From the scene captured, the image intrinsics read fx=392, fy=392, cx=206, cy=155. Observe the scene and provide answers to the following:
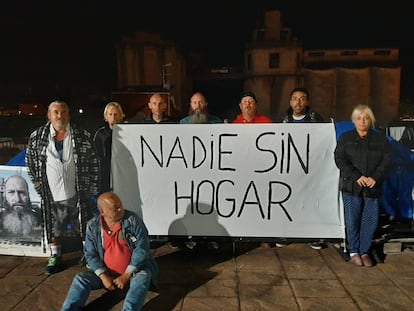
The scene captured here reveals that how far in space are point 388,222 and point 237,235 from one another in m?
1.92

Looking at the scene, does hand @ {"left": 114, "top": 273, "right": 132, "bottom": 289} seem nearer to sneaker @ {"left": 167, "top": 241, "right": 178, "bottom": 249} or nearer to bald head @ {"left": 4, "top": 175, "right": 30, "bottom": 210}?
sneaker @ {"left": 167, "top": 241, "right": 178, "bottom": 249}

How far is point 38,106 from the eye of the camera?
65812 millimetres

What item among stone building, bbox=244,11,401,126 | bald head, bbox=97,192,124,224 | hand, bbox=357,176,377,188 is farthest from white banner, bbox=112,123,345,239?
stone building, bbox=244,11,401,126

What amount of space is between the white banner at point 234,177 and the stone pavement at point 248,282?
293mm

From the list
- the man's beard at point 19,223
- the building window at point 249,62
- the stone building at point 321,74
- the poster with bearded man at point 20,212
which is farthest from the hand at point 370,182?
the building window at point 249,62

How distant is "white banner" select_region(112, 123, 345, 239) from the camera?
4250 mm

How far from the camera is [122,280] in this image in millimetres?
3117

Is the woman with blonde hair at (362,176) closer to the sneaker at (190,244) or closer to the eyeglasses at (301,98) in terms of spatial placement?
the eyeglasses at (301,98)

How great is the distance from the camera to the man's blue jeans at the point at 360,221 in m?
4.00

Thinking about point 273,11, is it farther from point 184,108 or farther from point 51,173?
point 51,173

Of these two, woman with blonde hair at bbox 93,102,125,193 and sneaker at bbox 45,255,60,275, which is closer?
sneaker at bbox 45,255,60,275

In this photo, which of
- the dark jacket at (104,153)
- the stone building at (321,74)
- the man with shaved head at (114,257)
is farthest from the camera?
the stone building at (321,74)

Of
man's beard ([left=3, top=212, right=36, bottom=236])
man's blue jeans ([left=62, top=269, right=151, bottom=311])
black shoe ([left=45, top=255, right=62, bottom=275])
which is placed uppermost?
man's beard ([left=3, top=212, right=36, bottom=236])

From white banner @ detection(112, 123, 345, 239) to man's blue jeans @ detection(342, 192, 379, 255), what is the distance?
205 mm
